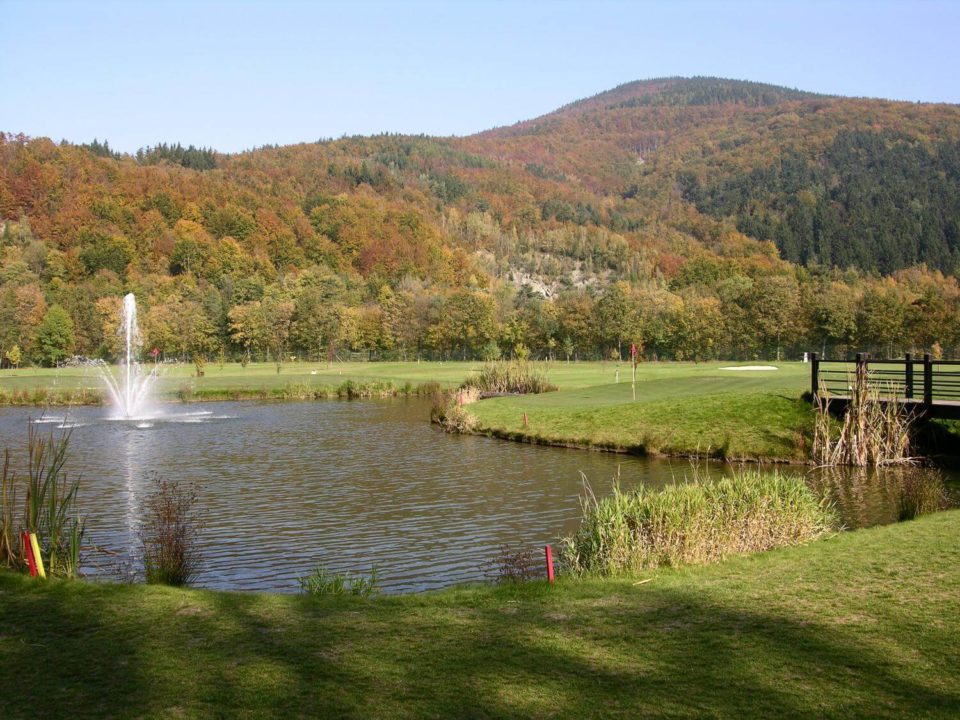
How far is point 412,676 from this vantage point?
6.80 metres

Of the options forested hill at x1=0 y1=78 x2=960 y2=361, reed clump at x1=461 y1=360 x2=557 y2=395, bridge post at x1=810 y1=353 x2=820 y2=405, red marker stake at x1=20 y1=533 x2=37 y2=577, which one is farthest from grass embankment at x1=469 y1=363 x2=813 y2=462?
forested hill at x1=0 y1=78 x2=960 y2=361

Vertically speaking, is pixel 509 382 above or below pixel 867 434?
above

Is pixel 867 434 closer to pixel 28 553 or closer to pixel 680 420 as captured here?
pixel 680 420

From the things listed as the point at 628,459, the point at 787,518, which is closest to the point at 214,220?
the point at 628,459

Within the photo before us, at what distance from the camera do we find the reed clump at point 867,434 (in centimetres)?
2192

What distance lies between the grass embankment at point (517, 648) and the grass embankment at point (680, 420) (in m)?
14.6

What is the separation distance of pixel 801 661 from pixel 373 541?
993 cm

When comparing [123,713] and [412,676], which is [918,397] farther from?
[123,713]

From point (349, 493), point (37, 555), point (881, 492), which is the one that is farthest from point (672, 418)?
point (37, 555)

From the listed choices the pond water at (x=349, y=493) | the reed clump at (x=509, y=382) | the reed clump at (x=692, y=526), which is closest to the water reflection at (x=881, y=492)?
the pond water at (x=349, y=493)

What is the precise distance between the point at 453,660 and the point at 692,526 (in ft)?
17.1

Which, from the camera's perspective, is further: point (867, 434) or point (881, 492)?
point (867, 434)

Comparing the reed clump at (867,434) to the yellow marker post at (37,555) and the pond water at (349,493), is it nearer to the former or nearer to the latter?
the pond water at (349,493)

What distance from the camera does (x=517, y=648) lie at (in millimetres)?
7449
